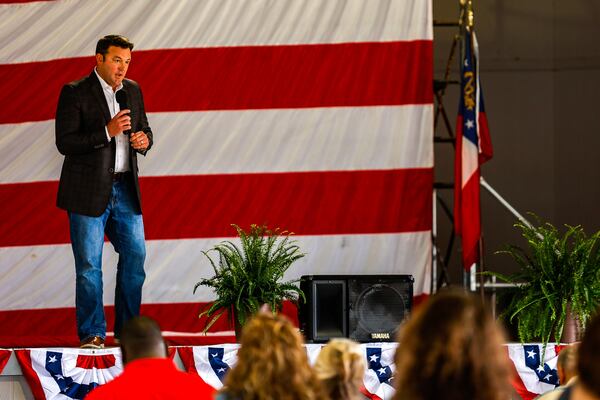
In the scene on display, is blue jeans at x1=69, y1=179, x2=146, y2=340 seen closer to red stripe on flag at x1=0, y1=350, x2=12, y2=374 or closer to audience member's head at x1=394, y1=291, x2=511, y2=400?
red stripe on flag at x1=0, y1=350, x2=12, y2=374

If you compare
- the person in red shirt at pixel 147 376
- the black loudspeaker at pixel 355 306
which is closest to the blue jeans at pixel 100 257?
the black loudspeaker at pixel 355 306

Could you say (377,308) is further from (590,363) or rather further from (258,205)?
(590,363)

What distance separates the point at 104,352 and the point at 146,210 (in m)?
2.04

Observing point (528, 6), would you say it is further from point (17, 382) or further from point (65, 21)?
point (17, 382)

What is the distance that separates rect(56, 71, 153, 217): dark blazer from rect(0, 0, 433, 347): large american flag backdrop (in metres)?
1.49

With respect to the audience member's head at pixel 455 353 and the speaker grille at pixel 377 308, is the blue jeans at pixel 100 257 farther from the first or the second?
the audience member's head at pixel 455 353

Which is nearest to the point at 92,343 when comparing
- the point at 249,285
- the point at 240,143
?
the point at 249,285

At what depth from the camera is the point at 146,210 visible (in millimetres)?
6820

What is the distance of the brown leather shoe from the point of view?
5.00 metres

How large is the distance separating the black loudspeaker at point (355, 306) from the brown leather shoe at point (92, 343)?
0.95 metres

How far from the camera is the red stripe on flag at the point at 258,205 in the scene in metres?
6.71

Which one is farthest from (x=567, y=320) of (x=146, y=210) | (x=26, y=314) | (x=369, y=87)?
(x=26, y=314)

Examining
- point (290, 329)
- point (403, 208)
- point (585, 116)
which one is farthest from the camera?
point (585, 116)

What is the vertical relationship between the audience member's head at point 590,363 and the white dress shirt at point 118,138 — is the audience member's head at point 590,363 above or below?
below
